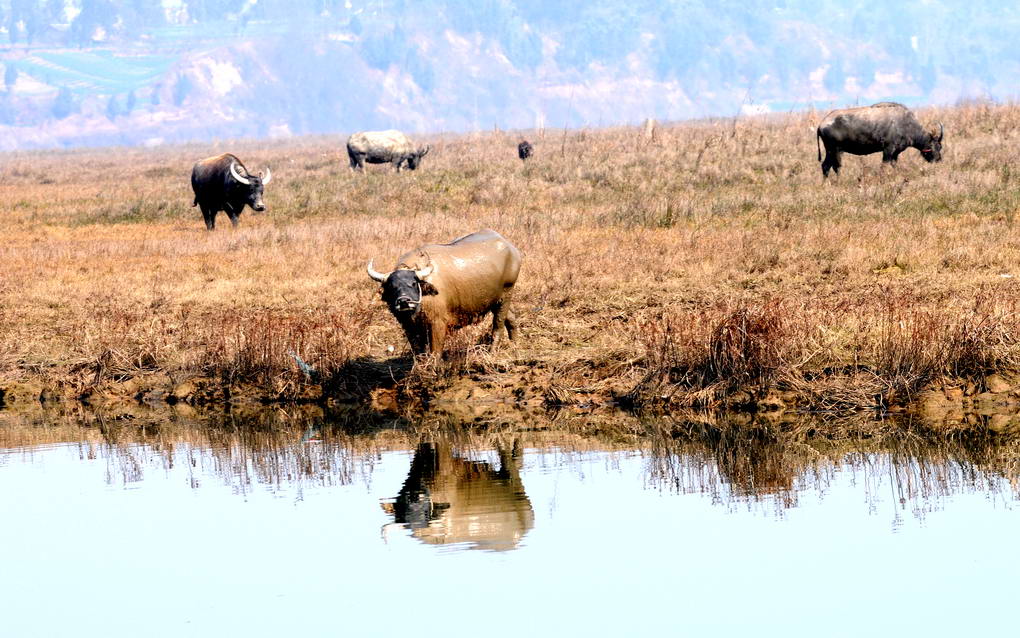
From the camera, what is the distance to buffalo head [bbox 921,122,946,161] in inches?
1148

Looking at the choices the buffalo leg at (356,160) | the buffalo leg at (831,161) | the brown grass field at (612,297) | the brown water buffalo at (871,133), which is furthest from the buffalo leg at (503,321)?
the buffalo leg at (356,160)

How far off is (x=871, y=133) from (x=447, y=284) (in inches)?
620

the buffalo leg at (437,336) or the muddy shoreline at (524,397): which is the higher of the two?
the buffalo leg at (437,336)

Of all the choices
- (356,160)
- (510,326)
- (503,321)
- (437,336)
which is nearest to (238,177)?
(510,326)

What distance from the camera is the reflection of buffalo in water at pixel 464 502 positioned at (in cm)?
1061

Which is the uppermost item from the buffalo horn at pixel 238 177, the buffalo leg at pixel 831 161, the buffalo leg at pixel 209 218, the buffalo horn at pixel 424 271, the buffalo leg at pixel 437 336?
the buffalo horn at pixel 238 177

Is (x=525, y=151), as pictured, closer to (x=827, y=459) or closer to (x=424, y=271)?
(x=424, y=271)

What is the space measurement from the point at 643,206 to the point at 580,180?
6.90m

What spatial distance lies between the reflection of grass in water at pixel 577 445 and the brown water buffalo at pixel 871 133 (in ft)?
50.5

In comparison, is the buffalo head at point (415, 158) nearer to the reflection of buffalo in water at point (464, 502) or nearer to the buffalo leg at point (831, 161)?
the buffalo leg at point (831, 161)

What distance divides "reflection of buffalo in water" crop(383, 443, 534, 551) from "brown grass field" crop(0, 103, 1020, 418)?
2672 mm

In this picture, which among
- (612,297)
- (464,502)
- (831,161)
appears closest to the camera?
(464,502)

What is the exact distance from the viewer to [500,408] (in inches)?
604

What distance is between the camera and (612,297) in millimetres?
18250
